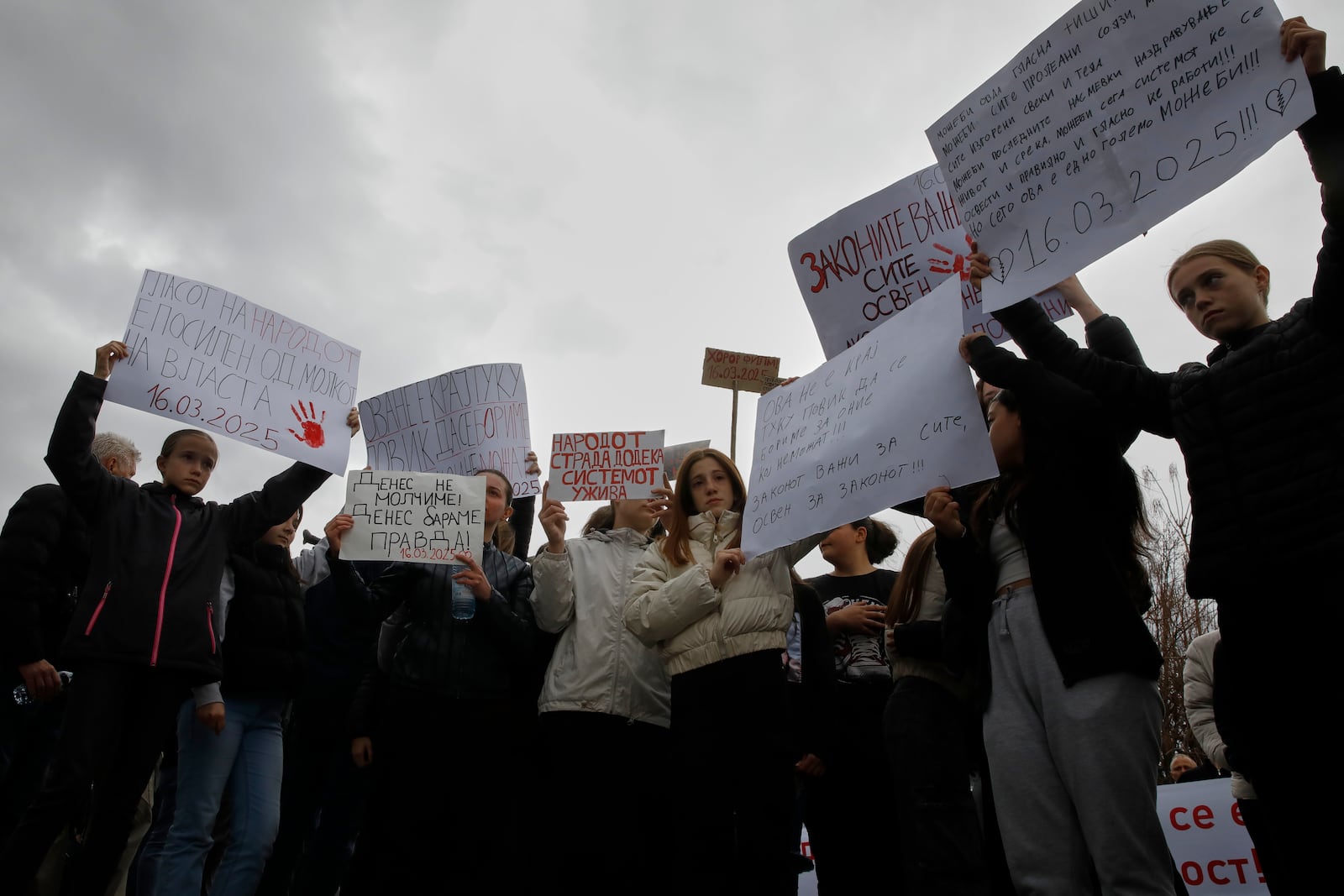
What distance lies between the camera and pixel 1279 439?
2.22 metres

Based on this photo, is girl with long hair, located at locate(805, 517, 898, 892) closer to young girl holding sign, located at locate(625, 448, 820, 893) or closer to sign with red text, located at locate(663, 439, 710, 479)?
young girl holding sign, located at locate(625, 448, 820, 893)

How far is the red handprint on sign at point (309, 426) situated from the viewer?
14.8ft

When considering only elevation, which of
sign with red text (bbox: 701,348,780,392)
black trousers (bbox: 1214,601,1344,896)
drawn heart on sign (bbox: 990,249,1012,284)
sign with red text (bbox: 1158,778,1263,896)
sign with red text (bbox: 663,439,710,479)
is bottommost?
sign with red text (bbox: 1158,778,1263,896)

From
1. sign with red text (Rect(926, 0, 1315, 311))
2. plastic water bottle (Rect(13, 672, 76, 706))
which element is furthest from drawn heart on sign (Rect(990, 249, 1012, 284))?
plastic water bottle (Rect(13, 672, 76, 706))

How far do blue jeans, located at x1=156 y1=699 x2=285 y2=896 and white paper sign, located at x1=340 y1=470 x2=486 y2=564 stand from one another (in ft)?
2.86

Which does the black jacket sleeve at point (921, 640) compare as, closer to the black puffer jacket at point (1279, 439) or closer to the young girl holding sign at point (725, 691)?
the young girl holding sign at point (725, 691)

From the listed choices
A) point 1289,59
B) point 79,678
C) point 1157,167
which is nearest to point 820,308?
point 1157,167

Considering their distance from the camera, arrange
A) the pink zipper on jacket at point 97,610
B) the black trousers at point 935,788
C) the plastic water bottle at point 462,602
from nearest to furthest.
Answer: the black trousers at point 935,788 → the pink zipper on jacket at point 97,610 → the plastic water bottle at point 462,602

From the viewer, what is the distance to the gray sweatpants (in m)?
→ 2.24

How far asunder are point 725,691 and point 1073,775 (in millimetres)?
1207

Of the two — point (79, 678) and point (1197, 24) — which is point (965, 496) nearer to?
point (1197, 24)

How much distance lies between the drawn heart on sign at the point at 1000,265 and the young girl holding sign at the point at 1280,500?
2.29 ft

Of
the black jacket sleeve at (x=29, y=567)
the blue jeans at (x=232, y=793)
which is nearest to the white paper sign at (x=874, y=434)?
the blue jeans at (x=232, y=793)

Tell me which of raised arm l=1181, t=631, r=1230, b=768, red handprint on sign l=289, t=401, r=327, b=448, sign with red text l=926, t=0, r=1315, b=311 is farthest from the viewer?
red handprint on sign l=289, t=401, r=327, b=448
